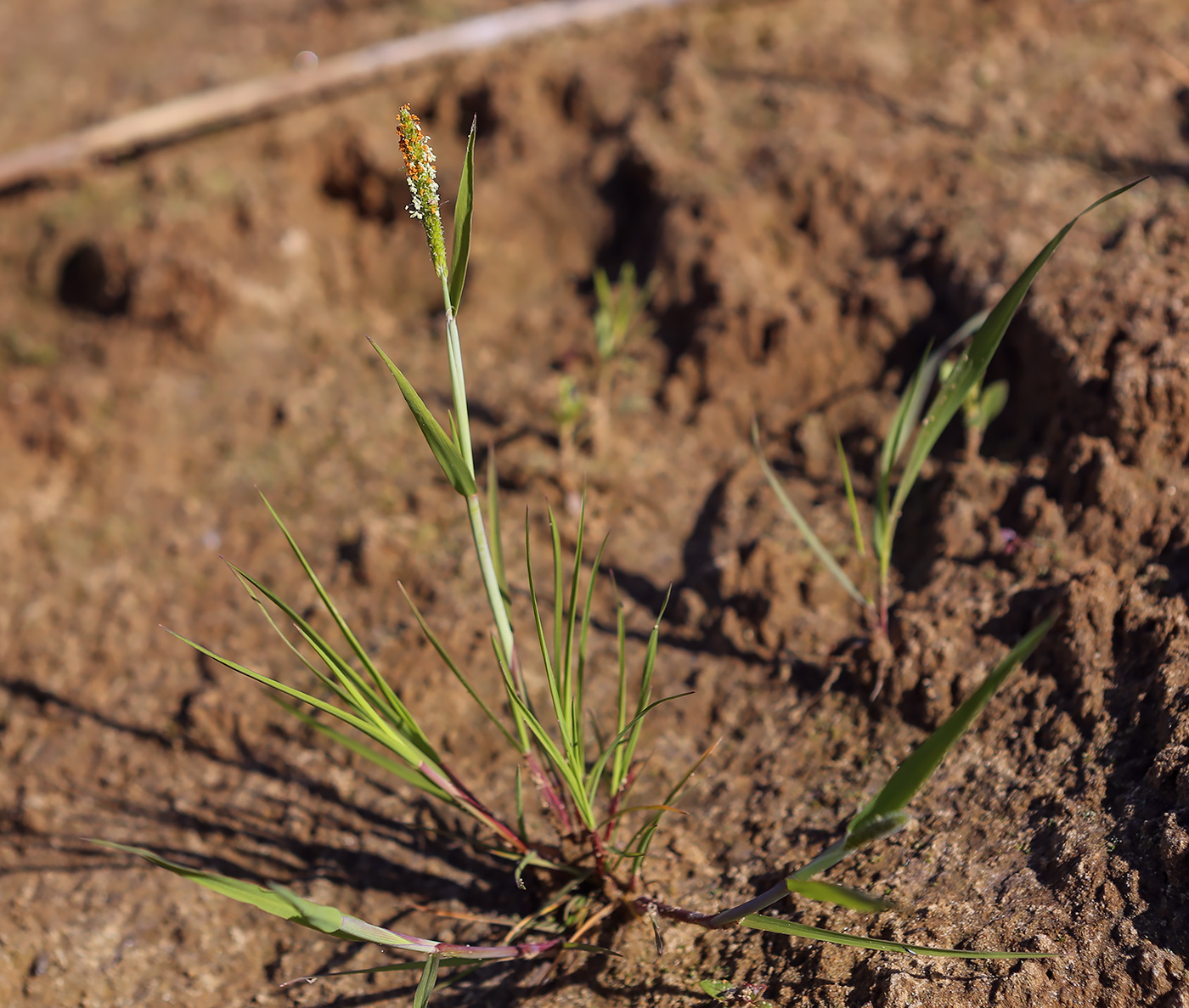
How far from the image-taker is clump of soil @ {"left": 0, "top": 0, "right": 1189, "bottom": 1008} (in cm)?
125

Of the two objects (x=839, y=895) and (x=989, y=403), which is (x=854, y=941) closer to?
(x=839, y=895)

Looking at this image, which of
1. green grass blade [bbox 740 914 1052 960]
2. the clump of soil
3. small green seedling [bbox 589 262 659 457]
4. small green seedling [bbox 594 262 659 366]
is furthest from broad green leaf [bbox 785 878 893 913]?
small green seedling [bbox 594 262 659 366]

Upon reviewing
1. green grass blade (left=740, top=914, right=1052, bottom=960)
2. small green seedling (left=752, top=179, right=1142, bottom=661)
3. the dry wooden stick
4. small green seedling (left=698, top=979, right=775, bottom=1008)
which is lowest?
small green seedling (left=698, top=979, right=775, bottom=1008)

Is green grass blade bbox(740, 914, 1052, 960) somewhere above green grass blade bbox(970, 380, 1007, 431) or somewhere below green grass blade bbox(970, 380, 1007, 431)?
below

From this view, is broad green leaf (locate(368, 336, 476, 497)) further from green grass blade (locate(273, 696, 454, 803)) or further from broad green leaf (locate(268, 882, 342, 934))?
broad green leaf (locate(268, 882, 342, 934))

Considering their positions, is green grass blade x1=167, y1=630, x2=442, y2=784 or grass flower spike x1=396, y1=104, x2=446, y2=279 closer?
grass flower spike x1=396, y1=104, x2=446, y2=279

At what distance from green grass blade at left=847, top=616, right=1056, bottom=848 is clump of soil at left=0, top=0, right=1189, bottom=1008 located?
36cm

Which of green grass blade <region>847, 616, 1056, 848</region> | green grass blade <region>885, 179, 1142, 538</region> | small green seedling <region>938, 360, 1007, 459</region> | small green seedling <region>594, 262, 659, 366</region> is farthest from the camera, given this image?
small green seedling <region>594, 262, 659, 366</region>

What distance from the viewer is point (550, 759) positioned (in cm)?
130

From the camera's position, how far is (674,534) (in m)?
1.92

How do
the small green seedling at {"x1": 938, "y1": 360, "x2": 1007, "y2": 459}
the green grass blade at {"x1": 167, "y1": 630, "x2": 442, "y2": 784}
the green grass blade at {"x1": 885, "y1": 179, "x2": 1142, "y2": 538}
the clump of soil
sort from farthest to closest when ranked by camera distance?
the small green seedling at {"x1": 938, "y1": 360, "x2": 1007, "y2": 459}, the clump of soil, the green grass blade at {"x1": 885, "y1": 179, "x2": 1142, "y2": 538}, the green grass blade at {"x1": 167, "y1": 630, "x2": 442, "y2": 784}

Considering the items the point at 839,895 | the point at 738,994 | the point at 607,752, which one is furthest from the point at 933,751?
the point at 738,994

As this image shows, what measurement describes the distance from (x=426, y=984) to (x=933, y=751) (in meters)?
0.64

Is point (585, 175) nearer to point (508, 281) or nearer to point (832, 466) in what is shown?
point (508, 281)
